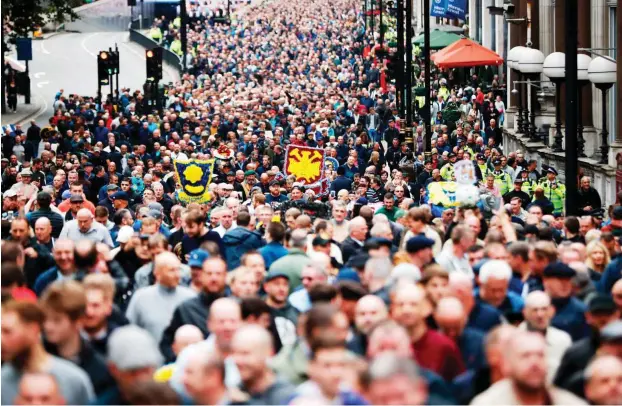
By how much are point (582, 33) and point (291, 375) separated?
25545mm

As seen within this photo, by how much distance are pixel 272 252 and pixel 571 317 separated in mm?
4765

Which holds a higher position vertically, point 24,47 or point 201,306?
point 24,47

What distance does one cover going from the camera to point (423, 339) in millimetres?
10727

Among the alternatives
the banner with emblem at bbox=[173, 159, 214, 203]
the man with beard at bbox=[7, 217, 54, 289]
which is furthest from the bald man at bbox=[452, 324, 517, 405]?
the banner with emblem at bbox=[173, 159, 214, 203]

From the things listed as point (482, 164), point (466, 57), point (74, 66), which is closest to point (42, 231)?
point (482, 164)

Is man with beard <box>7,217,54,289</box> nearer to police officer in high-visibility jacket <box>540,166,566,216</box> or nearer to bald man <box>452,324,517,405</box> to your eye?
bald man <box>452,324,517,405</box>

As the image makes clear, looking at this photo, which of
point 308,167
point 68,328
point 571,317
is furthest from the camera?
point 308,167

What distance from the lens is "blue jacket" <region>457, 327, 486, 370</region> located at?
35.3 ft

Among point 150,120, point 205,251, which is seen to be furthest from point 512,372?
point 150,120

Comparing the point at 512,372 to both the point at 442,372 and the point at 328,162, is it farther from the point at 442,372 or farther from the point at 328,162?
the point at 328,162

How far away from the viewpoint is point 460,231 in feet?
50.5

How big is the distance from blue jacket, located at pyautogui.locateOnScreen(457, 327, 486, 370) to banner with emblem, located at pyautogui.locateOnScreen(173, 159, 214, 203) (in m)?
13.1

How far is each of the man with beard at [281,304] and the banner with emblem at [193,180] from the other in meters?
10.9

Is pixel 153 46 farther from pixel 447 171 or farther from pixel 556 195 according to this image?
pixel 556 195
